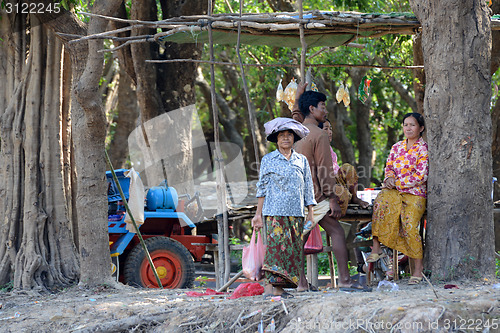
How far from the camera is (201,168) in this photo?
1911 cm

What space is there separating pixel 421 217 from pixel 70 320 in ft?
11.0

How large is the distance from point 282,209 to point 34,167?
12.1ft

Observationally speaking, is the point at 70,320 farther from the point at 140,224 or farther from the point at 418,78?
the point at 418,78

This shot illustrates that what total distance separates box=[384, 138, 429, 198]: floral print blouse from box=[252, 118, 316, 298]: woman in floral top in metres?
1.19

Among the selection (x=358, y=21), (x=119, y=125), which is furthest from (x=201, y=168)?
(x=358, y=21)

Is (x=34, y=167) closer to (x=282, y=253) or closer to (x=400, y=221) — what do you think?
(x=282, y=253)

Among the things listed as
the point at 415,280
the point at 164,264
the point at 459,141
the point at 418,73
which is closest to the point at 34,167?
the point at 164,264

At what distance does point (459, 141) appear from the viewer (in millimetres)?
5984

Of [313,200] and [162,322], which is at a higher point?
[313,200]

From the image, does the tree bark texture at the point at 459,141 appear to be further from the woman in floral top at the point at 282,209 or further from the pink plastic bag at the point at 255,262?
the pink plastic bag at the point at 255,262

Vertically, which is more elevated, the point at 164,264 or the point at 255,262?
the point at 255,262

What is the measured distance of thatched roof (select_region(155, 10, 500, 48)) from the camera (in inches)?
253

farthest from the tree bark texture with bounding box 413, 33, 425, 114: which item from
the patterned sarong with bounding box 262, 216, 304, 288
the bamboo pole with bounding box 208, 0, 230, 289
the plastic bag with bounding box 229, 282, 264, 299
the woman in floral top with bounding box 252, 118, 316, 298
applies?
the plastic bag with bounding box 229, 282, 264, 299

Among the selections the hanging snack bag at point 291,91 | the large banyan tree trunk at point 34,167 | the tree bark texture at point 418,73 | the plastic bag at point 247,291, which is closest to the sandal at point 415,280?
the plastic bag at point 247,291
